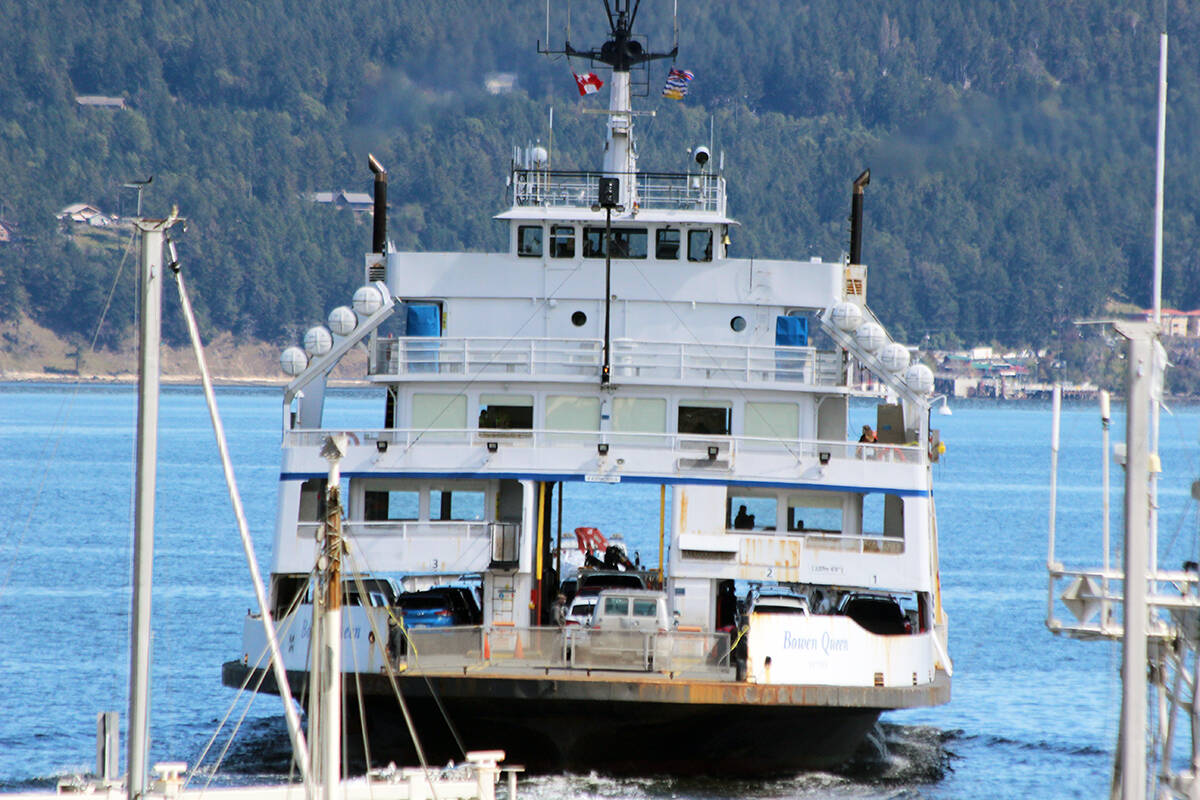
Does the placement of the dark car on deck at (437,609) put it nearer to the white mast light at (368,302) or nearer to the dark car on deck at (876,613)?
the white mast light at (368,302)

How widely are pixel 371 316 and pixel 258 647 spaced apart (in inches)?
233

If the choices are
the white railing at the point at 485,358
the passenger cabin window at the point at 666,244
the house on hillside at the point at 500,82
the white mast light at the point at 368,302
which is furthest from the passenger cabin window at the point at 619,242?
the house on hillside at the point at 500,82

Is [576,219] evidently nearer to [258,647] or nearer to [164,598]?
[258,647]

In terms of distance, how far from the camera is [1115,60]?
167 meters

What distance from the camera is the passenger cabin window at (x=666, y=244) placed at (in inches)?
1275

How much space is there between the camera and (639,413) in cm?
3003

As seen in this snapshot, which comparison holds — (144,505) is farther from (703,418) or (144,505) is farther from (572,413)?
(703,418)

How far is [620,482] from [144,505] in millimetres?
9564

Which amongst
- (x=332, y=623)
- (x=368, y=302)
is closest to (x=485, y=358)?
(x=368, y=302)

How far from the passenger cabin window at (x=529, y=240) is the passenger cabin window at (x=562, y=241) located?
29 cm

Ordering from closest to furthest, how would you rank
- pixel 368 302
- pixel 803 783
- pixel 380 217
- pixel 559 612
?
pixel 803 783, pixel 559 612, pixel 368 302, pixel 380 217

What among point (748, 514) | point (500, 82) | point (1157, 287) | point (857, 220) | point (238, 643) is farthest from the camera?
point (500, 82)

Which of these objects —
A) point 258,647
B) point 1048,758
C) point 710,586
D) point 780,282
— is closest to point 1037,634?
point 1048,758

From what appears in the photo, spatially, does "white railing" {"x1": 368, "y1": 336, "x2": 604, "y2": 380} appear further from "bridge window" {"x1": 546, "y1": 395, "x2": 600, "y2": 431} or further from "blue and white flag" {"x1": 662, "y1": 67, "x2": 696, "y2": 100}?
"blue and white flag" {"x1": 662, "y1": 67, "x2": 696, "y2": 100}
